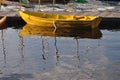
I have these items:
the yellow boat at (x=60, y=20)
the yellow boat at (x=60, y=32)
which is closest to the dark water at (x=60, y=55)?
the yellow boat at (x=60, y=32)

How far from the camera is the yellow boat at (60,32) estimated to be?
43.0m

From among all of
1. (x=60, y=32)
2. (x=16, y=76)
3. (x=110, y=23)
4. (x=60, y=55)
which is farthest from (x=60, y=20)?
(x=16, y=76)

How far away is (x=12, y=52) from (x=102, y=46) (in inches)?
384

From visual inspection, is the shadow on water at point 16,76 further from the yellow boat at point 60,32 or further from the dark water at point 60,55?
the yellow boat at point 60,32

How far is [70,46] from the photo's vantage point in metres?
37.2

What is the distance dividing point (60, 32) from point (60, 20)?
1838 mm

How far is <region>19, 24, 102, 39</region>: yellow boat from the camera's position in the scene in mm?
43000

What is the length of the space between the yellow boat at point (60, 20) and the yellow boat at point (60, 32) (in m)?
0.62

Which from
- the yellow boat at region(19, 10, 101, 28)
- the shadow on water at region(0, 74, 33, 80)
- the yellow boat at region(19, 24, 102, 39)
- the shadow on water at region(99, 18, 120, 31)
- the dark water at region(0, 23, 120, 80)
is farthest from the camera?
the shadow on water at region(99, 18, 120, 31)

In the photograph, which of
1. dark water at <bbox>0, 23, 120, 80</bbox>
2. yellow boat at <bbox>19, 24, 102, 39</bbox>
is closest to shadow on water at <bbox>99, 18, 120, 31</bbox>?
yellow boat at <bbox>19, 24, 102, 39</bbox>

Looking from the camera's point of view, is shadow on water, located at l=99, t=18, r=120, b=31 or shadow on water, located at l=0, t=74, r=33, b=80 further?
shadow on water, located at l=99, t=18, r=120, b=31

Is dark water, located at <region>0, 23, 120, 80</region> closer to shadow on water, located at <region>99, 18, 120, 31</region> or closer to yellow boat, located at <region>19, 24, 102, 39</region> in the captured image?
yellow boat, located at <region>19, 24, 102, 39</region>

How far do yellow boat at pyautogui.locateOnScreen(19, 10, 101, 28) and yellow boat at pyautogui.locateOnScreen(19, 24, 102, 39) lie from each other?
2.02 ft

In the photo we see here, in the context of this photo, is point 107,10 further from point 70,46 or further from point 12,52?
point 12,52
